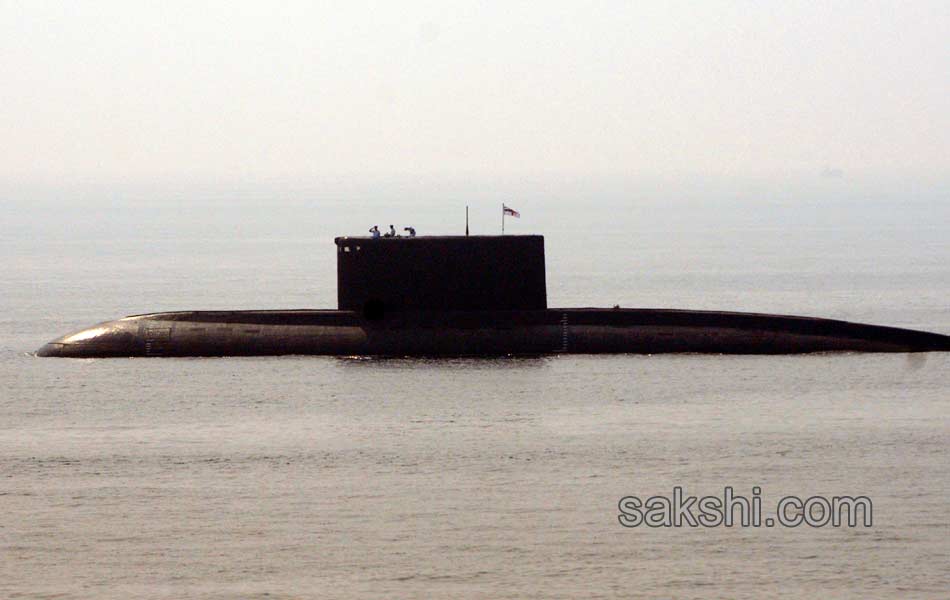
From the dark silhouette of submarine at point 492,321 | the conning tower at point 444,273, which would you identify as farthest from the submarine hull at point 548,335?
the conning tower at point 444,273

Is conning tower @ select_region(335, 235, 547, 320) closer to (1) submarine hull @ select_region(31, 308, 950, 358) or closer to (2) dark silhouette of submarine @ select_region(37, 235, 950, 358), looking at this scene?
(2) dark silhouette of submarine @ select_region(37, 235, 950, 358)

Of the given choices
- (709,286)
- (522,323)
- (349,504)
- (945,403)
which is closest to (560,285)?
(709,286)

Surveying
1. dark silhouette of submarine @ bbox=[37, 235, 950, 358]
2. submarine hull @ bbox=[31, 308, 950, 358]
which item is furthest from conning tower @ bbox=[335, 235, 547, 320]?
submarine hull @ bbox=[31, 308, 950, 358]

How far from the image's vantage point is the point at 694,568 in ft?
72.1

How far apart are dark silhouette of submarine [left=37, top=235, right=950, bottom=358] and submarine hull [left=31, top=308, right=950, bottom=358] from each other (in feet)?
0.09

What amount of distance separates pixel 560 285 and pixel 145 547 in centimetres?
7386

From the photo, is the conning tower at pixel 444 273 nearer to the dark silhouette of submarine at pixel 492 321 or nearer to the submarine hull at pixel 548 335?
the dark silhouette of submarine at pixel 492 321

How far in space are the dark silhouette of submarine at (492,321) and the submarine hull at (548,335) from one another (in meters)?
0.03

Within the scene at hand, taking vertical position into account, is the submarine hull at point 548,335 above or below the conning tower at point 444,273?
below

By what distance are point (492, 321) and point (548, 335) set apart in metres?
1.57

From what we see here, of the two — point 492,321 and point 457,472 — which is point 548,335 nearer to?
point 492,321

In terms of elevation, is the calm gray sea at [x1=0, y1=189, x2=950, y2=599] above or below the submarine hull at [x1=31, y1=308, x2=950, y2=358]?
below

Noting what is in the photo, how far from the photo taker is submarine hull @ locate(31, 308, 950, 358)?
134 feet

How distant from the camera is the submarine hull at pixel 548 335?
4078cm
